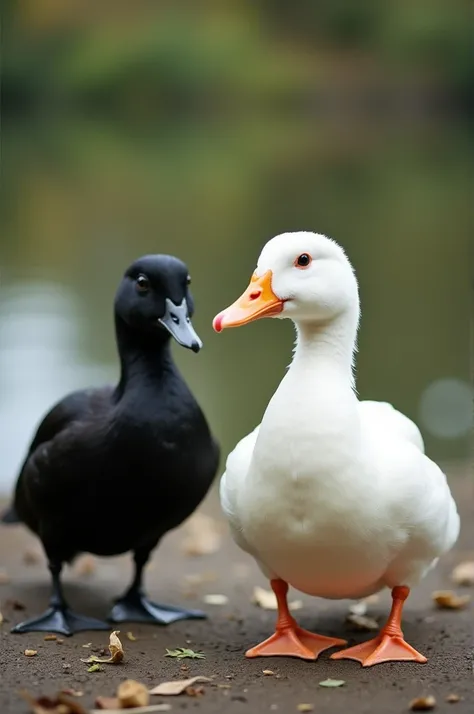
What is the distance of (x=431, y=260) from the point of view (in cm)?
1777

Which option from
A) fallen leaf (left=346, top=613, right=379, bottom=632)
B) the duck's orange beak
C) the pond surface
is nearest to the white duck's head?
the duck's orange beak

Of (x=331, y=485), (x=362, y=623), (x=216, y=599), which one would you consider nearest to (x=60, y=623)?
(x=216, y=599)

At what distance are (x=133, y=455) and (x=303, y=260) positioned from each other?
124cm

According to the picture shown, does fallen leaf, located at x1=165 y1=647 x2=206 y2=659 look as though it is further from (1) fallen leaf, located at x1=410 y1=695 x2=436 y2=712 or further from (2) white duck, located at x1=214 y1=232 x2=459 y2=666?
(1) fallen leaf, located at x1=410 y1=695 x2=436 y2=712

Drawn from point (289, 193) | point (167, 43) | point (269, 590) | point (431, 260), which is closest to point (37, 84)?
point (167, 43)

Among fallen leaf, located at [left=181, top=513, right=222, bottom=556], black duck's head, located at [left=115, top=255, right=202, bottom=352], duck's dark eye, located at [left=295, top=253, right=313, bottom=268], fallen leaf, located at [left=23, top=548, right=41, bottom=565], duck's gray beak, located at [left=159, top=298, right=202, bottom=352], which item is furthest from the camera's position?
fallen leaf, located at [left=181, top=513, right=222, bottom=556]

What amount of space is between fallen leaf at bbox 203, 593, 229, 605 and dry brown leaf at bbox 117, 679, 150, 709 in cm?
Result: 209

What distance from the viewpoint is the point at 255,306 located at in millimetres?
4074

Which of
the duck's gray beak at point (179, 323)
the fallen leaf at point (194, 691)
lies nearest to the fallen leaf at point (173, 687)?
the fallen leaf at point (194, 691)

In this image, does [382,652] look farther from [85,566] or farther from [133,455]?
[85,566]

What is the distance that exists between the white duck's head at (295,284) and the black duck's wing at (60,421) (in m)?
1.22

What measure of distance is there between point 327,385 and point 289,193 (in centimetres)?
2184

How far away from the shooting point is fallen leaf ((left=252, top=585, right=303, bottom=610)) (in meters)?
5.47

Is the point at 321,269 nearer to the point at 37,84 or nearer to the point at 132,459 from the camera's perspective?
the point at 132,459
